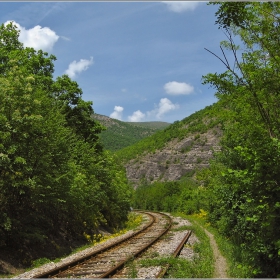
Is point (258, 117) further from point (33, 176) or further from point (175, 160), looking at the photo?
point (175, 160)

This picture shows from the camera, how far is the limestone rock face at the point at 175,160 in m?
120

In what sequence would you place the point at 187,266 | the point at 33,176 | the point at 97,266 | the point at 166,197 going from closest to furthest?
the point at 187,266 < the point at 97,266 < the point at 33,176 < the point at 166,197

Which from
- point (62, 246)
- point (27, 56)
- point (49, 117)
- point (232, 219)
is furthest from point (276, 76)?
point (27, 56)

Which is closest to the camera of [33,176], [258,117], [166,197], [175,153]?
[258,117]

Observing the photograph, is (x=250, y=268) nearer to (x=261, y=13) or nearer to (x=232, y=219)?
(x=261, y=13)

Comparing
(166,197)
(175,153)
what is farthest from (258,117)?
(175,153)

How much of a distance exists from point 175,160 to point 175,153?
4.35 metres

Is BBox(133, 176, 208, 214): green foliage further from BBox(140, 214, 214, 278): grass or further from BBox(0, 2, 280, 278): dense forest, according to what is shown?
BBox(140, 214, 214, 278): grass

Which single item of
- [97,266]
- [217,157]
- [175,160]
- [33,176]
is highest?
[175,160]

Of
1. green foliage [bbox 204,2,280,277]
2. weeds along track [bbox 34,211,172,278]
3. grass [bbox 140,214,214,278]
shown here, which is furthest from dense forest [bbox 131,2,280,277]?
weeds along track [bbox 34,211,172,278]

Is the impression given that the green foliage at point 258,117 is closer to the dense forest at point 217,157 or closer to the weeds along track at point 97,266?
the dense forest at point 217,157

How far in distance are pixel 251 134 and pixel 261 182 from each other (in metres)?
2.15

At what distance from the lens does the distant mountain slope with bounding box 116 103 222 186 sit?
120 m

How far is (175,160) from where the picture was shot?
126m
